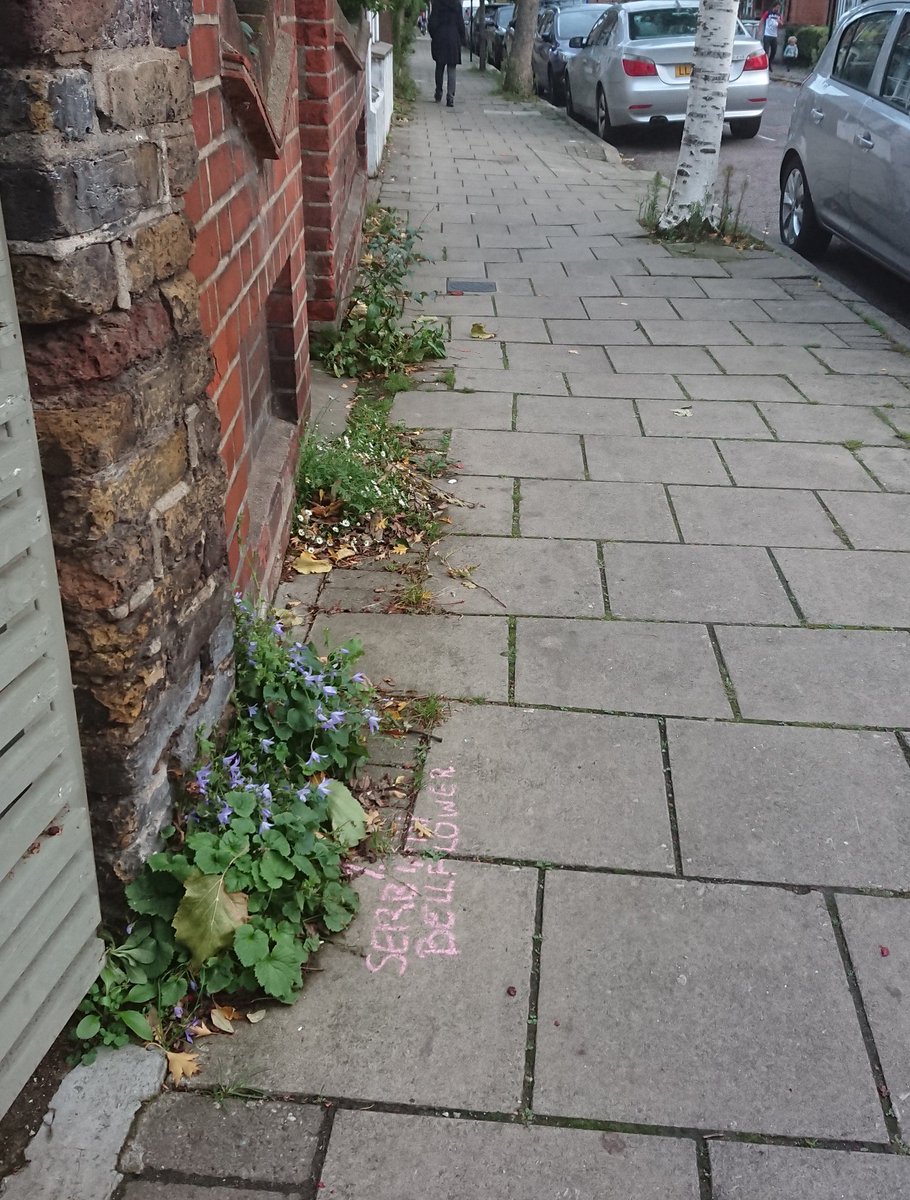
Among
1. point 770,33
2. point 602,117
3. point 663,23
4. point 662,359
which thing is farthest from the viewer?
point 770,33

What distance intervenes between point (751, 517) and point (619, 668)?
1.26 meters

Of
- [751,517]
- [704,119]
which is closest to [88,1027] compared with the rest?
[751,517]

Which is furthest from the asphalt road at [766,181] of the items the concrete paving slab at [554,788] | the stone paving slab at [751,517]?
the concrete paving slab at [554,788]

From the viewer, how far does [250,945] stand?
2088 millimetres

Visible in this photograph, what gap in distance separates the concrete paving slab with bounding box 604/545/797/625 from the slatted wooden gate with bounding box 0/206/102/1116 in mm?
2085

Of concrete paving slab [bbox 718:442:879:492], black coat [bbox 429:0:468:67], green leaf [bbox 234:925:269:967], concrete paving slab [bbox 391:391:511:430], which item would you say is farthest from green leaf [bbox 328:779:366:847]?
black coat [bbox 429:0:468:67]

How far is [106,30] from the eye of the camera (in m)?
1.61

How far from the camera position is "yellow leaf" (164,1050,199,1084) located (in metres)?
1.96

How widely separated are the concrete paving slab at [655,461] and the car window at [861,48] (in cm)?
406

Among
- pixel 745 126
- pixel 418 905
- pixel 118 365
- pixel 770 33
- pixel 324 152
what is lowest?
pixel 770 33

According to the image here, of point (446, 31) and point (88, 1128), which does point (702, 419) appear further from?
point (446, 31)

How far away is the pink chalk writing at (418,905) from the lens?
88.3 inches

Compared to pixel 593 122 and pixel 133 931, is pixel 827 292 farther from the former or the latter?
pixel 593 122

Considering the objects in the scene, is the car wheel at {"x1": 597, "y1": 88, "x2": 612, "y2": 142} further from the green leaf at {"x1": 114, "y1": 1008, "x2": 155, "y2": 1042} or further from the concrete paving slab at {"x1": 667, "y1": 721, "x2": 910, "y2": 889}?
the green leaf at {"x1": 114, "y1": 1008, "x2": 155, "y2": 1042}
